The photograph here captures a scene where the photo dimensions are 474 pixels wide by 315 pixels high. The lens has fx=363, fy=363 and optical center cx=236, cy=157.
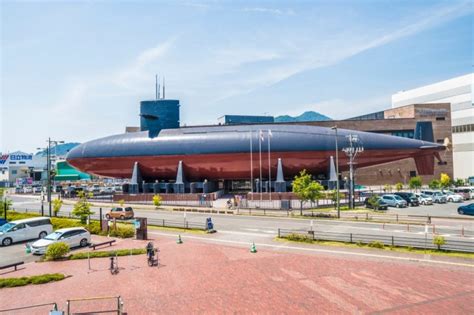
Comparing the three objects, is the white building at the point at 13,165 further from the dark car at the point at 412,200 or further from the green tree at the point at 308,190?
the dark car at the point at 412,200

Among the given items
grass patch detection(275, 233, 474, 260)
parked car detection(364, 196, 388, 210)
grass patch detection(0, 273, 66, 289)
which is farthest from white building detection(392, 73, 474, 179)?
grass patch detection(0, 273, 66, 289)

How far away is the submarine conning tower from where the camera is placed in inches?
2450

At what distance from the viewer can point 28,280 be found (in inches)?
715

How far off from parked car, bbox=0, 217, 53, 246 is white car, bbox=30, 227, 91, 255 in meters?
5.05

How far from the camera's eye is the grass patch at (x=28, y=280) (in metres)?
17.9

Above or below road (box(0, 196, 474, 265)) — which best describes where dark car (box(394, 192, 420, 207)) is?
above

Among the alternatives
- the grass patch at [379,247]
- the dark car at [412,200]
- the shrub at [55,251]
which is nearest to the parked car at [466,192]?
the dark car at [412,200]

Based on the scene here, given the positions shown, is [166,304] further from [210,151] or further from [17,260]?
[210,151]

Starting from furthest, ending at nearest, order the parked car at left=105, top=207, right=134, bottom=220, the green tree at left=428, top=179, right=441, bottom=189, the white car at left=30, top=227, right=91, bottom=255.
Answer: the green tree at left=428, top=179, right=441, bottom=189
the parked car at left=105, top=207, right=134, bottom=220
the white car at left=30, top=227, right=91, bottom=255

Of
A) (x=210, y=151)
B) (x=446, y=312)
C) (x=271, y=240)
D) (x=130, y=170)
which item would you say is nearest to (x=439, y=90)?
(x=210, y=151)

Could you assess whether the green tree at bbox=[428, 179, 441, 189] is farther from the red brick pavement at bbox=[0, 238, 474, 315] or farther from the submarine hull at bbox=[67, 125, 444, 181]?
the red brick pavement at bbox=[0, 238, 474, 315]

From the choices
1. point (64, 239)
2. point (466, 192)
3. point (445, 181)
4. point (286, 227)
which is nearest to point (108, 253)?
point (64, 239)

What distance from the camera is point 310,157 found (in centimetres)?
5766

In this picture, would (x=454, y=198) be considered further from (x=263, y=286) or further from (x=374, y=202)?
(x=263, y=286)
